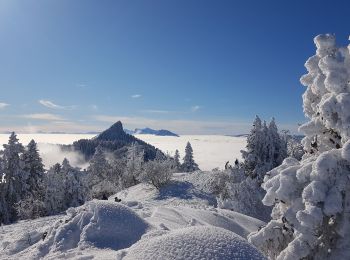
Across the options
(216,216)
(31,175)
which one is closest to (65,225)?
(216,216)

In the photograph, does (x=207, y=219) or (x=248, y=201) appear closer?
(x=207, y=219)

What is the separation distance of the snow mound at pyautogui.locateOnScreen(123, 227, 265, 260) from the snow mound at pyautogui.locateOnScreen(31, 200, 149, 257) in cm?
348

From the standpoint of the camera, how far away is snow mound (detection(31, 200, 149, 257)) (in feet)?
38.4

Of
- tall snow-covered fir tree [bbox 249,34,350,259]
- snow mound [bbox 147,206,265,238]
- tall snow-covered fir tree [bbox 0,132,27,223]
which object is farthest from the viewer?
tall snow-covered fir tree [bbox 0,132,27,223]

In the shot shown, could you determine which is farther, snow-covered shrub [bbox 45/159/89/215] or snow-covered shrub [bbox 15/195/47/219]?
snow-covered shrub [bbox 45/159/89/215]

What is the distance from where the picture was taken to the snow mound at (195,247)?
769 cm

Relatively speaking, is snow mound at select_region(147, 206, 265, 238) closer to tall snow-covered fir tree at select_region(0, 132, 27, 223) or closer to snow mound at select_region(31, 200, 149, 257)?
snow mound at select_region(31, 200, 149, 257)

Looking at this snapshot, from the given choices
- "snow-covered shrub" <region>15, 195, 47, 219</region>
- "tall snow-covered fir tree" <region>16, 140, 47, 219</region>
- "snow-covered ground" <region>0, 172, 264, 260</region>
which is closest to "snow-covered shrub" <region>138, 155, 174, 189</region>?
"tall snow-covered fir tree" <region>16, 140, 47, 219</region>

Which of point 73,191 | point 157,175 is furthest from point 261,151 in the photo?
point 73,191

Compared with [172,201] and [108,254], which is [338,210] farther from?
[172,201]

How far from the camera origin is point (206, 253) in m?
7.67

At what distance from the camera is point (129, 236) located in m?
12.1

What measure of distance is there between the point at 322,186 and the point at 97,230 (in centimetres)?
672

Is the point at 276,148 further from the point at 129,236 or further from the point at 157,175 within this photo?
the point at 129,236
